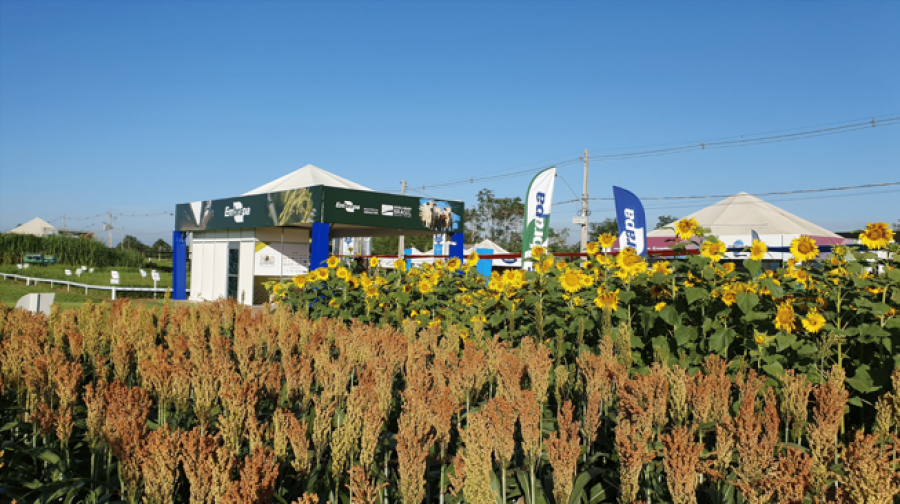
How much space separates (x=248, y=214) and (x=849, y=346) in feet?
54.1

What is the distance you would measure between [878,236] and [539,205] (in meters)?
10.7

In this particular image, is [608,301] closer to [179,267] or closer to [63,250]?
[179,267]

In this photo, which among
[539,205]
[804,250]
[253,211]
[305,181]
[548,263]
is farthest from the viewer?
[305,181]

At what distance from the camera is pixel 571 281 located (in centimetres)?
495

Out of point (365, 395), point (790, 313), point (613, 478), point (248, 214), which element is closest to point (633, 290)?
point (790, 313)

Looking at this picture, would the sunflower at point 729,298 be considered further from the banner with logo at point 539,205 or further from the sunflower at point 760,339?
the banner with logo at point 539,205

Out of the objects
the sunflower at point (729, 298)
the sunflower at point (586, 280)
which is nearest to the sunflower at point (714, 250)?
the sunflower at point (729, 298)

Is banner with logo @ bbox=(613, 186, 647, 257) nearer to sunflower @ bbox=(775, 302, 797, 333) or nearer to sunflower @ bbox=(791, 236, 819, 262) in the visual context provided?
sunflower @ bbox=(791, 236, 819, 262)

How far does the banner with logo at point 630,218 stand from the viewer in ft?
47.5

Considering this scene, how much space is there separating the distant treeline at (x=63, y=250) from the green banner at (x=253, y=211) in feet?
67.6

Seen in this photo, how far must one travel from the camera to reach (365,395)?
8.08 ft

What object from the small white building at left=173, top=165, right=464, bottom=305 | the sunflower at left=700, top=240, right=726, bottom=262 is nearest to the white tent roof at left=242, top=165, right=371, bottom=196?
the small white building at left=173, top=165, right=464, bottom=305

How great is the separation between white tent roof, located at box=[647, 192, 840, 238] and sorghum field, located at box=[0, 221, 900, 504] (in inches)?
983

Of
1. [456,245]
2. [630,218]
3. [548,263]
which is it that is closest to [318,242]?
[456,245]
